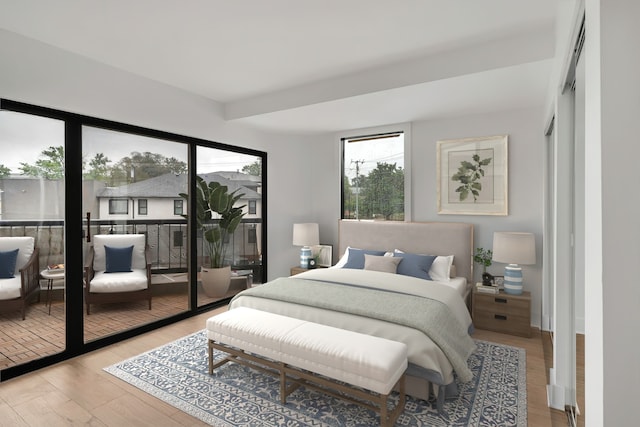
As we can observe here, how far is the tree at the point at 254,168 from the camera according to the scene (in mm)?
4828

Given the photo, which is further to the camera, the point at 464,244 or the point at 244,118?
the point at 244,118

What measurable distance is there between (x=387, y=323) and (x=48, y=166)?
315cm

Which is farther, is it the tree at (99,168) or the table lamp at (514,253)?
the table lamp at (514,253)

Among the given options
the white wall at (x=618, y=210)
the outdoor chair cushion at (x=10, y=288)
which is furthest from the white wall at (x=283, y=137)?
the white wall at (x=618, y=210)

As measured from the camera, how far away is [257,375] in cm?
264

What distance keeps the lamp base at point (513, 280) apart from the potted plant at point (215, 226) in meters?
3.40

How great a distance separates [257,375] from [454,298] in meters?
1.87

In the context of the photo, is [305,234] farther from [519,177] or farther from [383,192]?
[519,177]

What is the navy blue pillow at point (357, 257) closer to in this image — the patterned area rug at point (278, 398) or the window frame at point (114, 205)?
the patterned area rug at point (278, 398)

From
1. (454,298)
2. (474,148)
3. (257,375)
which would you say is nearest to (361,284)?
(454,298)

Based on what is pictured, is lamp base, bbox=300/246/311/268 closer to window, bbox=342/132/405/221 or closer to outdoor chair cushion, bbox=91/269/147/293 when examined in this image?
window, bbox=342/132/405/221

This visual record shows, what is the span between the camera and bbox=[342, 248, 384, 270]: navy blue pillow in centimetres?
408

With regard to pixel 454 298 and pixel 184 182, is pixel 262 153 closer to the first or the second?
pixel 184 182

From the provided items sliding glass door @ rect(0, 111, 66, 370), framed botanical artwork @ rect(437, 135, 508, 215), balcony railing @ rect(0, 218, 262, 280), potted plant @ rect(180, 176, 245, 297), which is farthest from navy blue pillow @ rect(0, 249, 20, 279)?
framed botanical artwork @ rect(437, 135, 508, 215)
